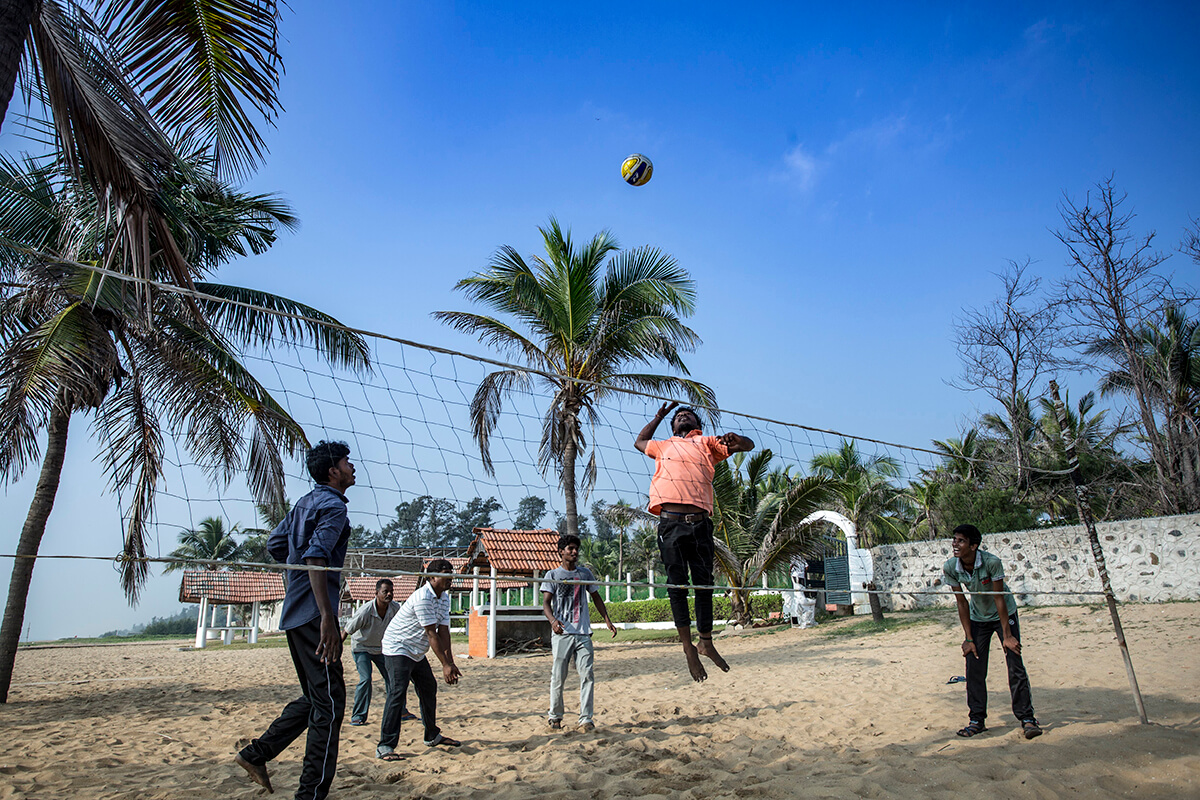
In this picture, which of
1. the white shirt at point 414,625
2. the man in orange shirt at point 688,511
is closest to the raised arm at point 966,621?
the man in orange shirt at point 688,511

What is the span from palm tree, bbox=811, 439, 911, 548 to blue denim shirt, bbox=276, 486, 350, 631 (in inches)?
798

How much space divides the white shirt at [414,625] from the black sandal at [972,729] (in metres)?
3.28

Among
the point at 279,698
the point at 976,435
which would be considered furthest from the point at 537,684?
the point at 976,435

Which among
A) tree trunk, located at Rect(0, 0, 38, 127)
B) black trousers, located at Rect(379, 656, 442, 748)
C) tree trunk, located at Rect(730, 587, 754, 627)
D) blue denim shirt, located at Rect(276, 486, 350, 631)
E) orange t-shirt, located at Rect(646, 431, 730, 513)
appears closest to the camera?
tree trunk, located at Rect(0, 0, 38, 127)

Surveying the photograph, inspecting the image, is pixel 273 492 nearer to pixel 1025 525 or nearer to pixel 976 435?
pixel 1025 525

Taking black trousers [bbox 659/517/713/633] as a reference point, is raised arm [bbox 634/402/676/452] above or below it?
above

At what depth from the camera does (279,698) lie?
7344mm

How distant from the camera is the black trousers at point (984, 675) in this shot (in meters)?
4.18

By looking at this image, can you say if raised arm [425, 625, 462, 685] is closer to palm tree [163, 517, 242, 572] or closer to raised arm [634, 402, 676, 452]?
raised arm [634, 402, 676, 452]

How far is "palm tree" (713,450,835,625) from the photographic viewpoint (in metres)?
12.5

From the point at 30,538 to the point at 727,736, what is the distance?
6.71 m

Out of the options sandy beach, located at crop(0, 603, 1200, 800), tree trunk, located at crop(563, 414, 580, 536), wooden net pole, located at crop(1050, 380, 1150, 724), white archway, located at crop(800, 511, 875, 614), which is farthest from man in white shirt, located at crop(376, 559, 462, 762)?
white archway, located at crop(800, 511, 875, 614)

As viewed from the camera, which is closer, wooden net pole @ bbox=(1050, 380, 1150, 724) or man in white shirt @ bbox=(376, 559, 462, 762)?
wooden net pole @ bbox=(1050, 380, 1150, 724)

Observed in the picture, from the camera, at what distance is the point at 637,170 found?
734 cm
